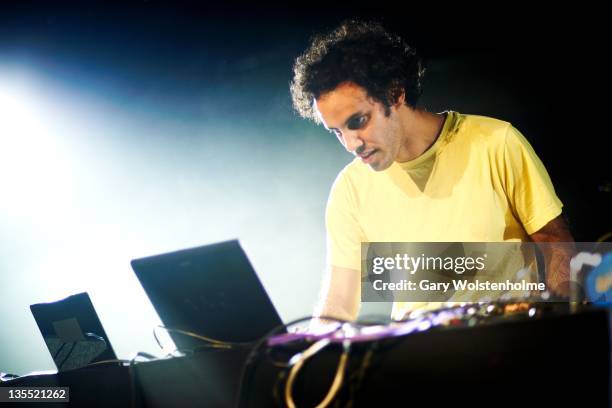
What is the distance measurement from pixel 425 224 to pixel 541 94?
27.7 inches

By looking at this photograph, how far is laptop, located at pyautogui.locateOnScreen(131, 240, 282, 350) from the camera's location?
116cm

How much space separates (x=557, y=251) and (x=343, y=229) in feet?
2.62

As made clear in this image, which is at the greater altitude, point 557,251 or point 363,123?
point 363,123

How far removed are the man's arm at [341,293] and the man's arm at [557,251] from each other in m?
0.68

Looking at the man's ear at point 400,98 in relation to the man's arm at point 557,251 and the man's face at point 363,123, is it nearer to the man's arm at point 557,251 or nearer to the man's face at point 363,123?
the man's face at point 363,123

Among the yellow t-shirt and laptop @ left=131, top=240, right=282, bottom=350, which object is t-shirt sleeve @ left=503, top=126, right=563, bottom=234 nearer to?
the yellow t-shirt

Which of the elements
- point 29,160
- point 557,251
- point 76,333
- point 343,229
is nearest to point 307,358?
point 76,333

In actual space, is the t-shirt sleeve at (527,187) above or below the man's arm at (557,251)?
above

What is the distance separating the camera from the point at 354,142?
2240 mm

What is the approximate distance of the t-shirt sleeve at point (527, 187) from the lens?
190cm

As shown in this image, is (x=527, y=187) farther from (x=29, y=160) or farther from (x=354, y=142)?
(x=29, y=160)

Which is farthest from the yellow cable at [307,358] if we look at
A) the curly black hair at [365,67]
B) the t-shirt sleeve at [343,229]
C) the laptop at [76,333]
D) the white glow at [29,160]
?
the white glow at [29,160]

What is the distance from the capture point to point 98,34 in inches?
135

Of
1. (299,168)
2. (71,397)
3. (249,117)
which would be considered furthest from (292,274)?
(71,397)
